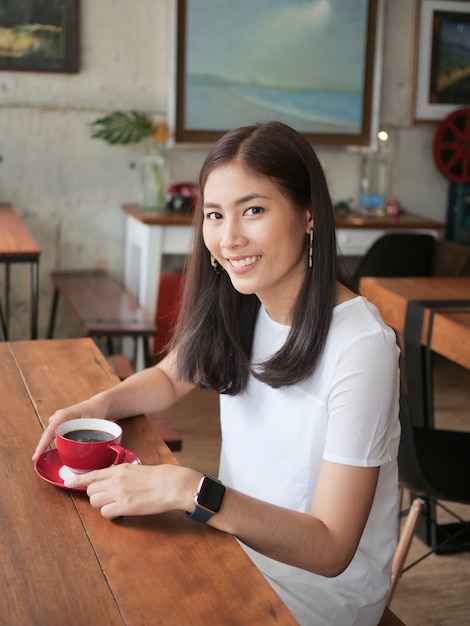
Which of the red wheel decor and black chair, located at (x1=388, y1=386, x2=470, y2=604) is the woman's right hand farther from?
the red wheel decor

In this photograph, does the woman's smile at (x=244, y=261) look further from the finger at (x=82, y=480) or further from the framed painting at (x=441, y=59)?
the framed painting at (x=441, y=59)

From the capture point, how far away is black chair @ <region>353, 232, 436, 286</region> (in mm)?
4719

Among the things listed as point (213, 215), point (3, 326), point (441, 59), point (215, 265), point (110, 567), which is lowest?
point (3, 326)

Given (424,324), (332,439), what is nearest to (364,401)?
(332,439)

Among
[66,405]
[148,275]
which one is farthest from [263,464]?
[148,275]

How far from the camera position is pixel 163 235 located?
14.4 feet

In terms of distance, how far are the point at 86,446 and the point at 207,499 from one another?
0.76 feet

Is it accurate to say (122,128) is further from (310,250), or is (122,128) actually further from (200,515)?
(200,515)

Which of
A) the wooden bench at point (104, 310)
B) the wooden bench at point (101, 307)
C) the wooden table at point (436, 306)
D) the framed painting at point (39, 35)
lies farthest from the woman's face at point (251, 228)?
the framed painting at point (39, 35)

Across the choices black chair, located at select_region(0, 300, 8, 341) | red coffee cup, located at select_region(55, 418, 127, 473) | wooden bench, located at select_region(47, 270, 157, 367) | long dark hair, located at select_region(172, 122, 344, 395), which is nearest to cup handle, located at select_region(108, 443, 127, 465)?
red coffee cup, located at select_region(55, 418, 127, 473)

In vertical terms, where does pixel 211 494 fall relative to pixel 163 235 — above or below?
below

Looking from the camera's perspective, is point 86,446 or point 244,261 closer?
point 86,446

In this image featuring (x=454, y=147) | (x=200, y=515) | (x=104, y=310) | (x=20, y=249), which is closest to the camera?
(x=200, y=515)

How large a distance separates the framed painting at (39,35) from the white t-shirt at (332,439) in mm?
3321
